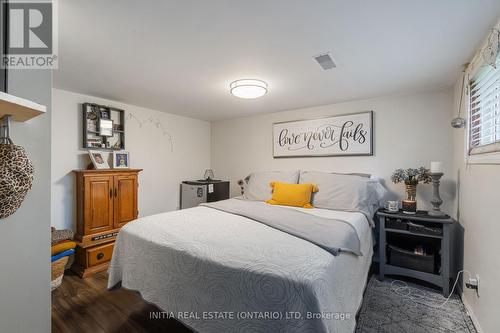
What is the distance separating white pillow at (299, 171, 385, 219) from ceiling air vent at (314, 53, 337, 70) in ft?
4.24

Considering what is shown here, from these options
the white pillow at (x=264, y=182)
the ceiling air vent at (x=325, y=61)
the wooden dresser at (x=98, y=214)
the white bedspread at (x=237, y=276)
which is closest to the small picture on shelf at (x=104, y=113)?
the wooden dresser at (x=98, y=214)

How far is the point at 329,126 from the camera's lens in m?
3.24

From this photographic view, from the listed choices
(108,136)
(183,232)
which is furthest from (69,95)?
(183,232)

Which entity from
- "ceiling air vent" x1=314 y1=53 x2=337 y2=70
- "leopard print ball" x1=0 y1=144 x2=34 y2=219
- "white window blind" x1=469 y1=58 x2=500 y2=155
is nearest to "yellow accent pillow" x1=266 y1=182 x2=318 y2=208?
"ceiling air vent" x1=314 y1=53 x2=337 y2=70

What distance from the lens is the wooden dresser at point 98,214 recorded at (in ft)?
8.28

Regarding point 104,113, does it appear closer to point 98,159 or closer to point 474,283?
point 98,159

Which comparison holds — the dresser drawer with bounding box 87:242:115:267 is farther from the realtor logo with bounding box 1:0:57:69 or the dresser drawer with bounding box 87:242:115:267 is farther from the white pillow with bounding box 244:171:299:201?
the realtor logo with bounding box 1:0:57:69

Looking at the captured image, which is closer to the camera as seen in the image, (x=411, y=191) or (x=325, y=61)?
(x=325, y=61)

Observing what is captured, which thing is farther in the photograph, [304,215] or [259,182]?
[259,182]

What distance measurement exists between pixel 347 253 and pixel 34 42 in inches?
84.5

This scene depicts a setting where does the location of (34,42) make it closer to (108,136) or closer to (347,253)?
(108,136)

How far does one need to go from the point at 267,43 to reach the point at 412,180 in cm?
207

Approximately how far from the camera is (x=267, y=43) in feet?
5.33

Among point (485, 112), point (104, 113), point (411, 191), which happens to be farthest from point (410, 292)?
point (104, 113)
